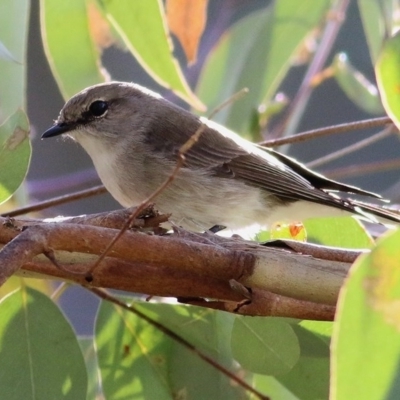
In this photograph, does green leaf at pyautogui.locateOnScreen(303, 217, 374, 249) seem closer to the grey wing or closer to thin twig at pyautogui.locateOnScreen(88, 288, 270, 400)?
the grey wing

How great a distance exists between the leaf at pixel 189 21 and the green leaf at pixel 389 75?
0.86 meters

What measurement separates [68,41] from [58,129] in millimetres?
287

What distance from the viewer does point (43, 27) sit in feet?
6.04

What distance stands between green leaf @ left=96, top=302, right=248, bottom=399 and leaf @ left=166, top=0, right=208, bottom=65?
0.63m

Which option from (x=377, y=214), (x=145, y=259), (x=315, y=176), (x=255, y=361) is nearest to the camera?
(x=145, y=259)

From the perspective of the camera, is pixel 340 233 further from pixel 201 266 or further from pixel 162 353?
pixel 201 266

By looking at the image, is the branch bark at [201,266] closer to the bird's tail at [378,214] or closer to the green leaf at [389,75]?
the green leaf at [389,75]

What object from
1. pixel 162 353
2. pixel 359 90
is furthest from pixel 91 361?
pixel 359 90

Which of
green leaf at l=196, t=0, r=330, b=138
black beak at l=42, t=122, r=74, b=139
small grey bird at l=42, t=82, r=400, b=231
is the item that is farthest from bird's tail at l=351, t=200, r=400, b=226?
black beak at l=42, t=122, r=74, b=139

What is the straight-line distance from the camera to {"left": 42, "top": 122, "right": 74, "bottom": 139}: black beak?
81.1 inches

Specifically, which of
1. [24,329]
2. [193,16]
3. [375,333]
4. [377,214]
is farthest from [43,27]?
[375,333]

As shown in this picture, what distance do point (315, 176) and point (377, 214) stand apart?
0.97 ft

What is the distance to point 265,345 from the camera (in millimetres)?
1379

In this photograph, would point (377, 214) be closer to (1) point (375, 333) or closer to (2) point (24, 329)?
(2) point (24, 329)
